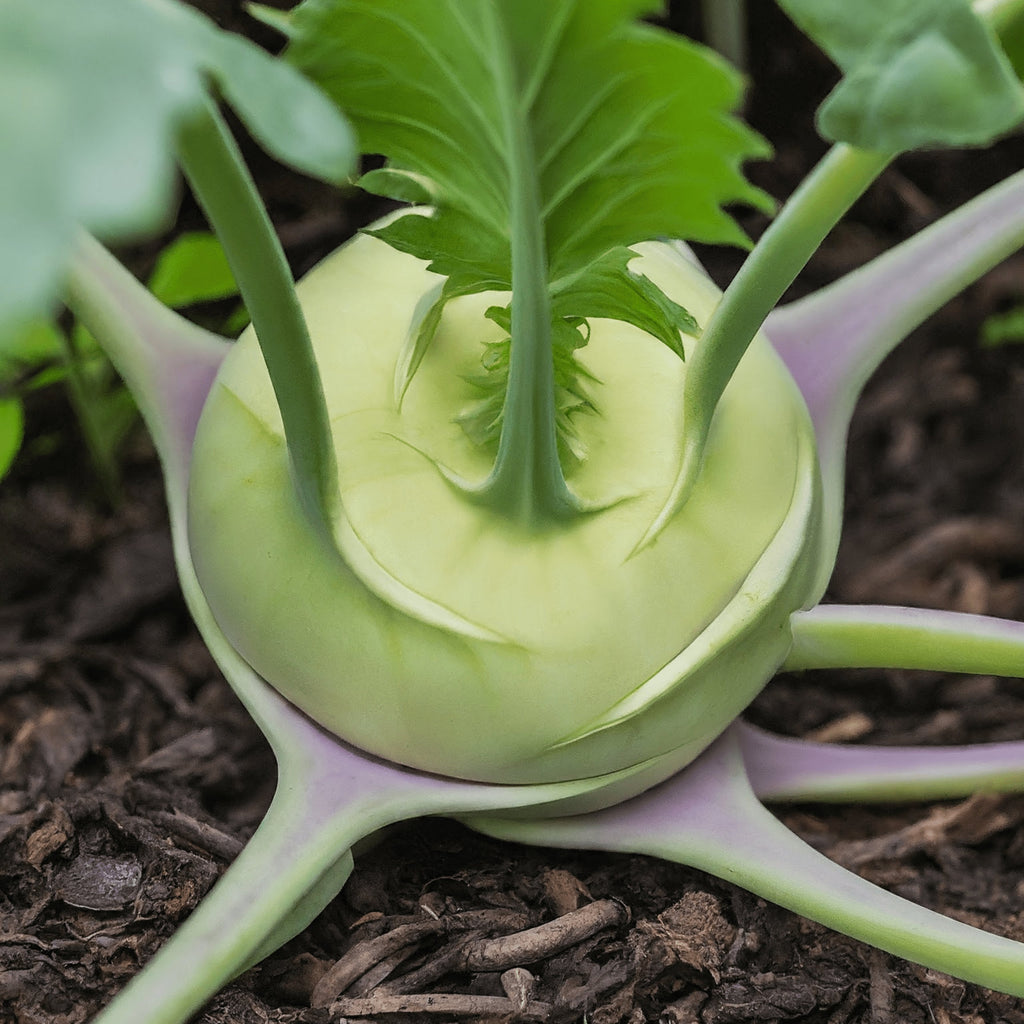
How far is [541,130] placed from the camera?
49 centimetres

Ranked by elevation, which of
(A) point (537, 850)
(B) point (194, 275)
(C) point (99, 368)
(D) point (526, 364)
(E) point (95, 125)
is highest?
(E) point (95, 125)

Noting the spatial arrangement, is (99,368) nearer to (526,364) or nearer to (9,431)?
(9,431)

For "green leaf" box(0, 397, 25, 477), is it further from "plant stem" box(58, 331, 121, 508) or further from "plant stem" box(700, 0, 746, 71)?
"plant stem" box(700, 0, 746, 71)

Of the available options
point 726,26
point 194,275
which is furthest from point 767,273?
point 726,26

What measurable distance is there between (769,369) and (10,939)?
1.71 ft

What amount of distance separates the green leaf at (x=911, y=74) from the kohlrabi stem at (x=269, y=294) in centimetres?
21

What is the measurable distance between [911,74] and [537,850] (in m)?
0.50

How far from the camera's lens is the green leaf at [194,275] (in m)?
0.89

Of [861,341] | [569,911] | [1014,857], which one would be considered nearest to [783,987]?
[569,911]

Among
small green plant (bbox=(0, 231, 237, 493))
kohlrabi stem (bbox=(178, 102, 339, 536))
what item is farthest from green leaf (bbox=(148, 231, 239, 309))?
kohlrabi stem (bbox=(178, 102, 339, 536))

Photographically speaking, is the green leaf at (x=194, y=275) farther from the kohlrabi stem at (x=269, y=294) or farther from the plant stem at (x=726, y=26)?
the plant stem at (x=726, y=26)

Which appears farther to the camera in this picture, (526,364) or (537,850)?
(537,850)

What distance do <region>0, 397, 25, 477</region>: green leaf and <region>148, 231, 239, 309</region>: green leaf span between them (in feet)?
0.44

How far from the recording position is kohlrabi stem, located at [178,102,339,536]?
Result: 0.43 metres
